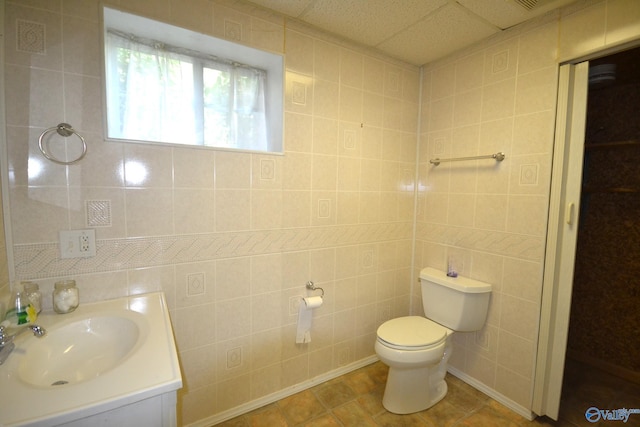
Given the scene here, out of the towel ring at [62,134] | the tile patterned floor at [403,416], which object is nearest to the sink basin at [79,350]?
the towel ring at [62,134]

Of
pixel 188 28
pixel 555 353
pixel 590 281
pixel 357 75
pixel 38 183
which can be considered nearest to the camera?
pixel 38 183

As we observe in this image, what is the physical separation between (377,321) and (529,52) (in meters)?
2.01

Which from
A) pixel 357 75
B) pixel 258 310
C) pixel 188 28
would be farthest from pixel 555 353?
pixel 188 28

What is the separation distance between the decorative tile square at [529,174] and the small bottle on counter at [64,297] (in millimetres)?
2315

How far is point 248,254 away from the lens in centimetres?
159

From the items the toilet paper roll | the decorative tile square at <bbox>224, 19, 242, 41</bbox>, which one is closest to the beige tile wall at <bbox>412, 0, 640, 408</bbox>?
the toilet paper roll

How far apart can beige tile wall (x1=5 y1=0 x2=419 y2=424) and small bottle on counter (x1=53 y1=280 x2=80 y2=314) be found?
80 mm

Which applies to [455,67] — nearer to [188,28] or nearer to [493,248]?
[493,248]

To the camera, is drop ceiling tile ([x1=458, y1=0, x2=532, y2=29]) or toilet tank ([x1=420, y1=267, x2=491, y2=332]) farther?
toilet tank ([x1=420, y1=267, x2=491, y2=332])

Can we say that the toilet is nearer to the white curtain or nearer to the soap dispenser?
the white curtain

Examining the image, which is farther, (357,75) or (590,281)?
(590,281)

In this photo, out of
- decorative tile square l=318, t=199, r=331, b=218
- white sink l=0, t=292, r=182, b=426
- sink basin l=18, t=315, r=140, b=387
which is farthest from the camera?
decorative tile square l=318, t=199, r=331, b=218

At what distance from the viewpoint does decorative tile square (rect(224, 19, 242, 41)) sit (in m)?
1.44

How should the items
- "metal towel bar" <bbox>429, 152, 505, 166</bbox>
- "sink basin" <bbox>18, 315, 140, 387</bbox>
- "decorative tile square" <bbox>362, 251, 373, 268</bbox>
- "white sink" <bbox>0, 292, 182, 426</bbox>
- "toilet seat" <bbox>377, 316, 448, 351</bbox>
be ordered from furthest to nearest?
"decorative tile square" <bbox>362, 251, 373, 268</bbox>
"metal towel bar" <bbox>429, 152, 505, 166</bbox>
"toilet seat" <bbox>377, 316, 448, 351</bbox>
"sink basin" <bbox>18, 315, 140, 387</bbox>
"white sink" <bbox>0, 292, 182, 426</bbox>
